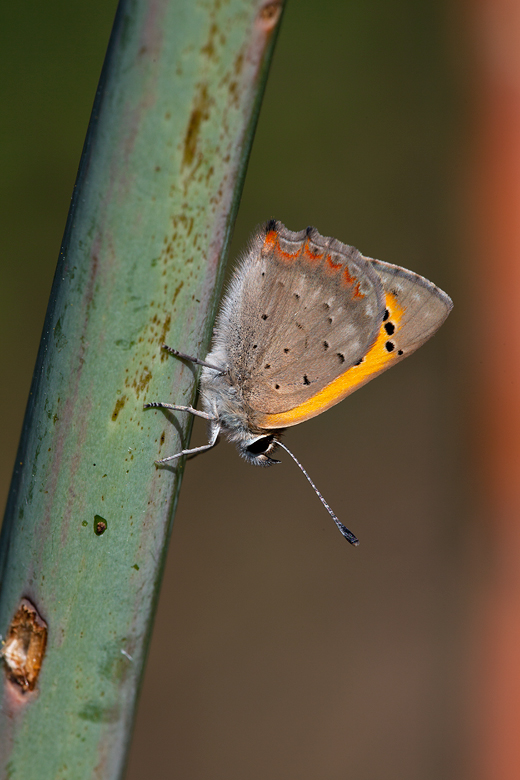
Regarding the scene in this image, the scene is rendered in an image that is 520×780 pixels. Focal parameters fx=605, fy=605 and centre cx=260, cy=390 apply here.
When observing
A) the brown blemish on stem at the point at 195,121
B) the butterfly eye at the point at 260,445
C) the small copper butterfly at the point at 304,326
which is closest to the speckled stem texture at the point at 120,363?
the brown blemish on stem at the point at 195,121

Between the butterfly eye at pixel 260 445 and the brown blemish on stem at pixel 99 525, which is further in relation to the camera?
the butterfly eye at pixel 260 445

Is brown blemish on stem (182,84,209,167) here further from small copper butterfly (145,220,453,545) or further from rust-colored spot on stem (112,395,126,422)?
small copper butterfly (145,220,453,545)

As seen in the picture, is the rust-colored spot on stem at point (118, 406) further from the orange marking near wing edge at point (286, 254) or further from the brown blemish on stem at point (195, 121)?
the orange marking near wing edge at point (286, 254)

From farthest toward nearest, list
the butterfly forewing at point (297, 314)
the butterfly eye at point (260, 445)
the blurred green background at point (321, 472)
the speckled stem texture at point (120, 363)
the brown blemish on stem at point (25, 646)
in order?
the blurred green background at point (321, 472) < the butterfly eye at point (260, 445) < the butterfly forewing at point (297, 314) < the brown blemish on stem at point (25, 646) < the speckled stem texture at point (120, 363)

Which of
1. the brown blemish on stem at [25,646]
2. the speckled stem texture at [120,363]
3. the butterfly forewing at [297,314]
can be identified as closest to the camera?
the speckled stem texture at [120,363]

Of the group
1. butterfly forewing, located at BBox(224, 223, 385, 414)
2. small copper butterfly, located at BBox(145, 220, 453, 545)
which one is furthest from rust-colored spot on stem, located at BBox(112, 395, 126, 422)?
butterfly forewing, located at BBox(224, 223, 385, 414)

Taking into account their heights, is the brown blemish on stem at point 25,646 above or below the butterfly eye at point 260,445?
below

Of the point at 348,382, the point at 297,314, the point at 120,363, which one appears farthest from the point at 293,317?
the point at 120,363
